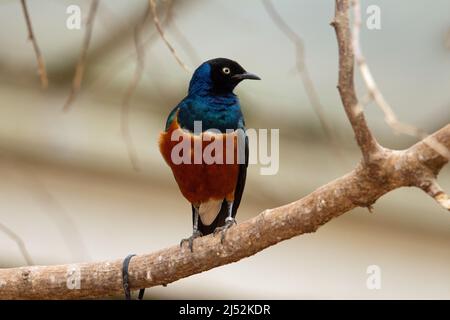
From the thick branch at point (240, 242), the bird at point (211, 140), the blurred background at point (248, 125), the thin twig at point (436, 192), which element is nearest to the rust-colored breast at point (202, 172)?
the bird at point (211, 140)

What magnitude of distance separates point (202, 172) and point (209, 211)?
30cm

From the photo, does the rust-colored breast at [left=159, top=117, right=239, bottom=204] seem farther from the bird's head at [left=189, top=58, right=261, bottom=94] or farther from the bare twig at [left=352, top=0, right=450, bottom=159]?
the bare twig at [left=352, top=0, right=450, bottom=159]

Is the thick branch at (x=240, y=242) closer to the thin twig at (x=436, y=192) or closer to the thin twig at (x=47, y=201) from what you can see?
the thin twig at (x=436, y=192)

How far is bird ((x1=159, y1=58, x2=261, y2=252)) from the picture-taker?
3004 mm

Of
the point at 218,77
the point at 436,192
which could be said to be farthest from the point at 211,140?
Result: the point at 436,192

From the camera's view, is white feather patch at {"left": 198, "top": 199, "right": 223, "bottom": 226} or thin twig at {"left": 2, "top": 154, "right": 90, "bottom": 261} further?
thin twig at {"left": 2, "top": 154, "right": 90, "bottom": 261}

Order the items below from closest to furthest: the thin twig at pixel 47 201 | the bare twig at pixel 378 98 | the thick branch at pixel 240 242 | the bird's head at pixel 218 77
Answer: the bare twig at pixel 378 98, the thick branch at pixel 240 242, the bird's head at pixel 218 77, the thin twig at pixel 47 201

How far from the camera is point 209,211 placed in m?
3.25

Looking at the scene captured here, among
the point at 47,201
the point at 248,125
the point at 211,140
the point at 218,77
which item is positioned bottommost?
the point at 211,140

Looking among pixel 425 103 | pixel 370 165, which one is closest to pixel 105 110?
pixel 425 103

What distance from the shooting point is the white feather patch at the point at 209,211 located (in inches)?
127

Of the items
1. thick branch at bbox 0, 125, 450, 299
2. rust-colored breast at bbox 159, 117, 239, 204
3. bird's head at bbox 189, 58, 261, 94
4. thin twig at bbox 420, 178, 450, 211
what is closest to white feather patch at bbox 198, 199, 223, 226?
rust-colored breast at bbox 159, 117, 239, 204

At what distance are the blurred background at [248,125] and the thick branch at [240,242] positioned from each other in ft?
7.10

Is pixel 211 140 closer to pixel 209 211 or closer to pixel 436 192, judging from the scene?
pixel 209 211
